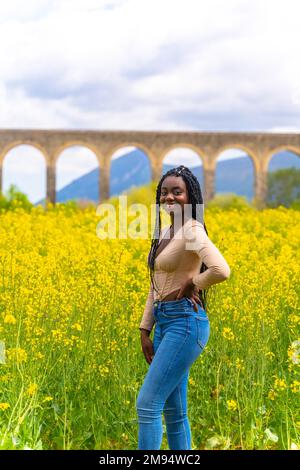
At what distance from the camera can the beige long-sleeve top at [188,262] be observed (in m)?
3.49

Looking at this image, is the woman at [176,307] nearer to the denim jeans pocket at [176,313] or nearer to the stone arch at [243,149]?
the denim jeans pocket at [176,313]

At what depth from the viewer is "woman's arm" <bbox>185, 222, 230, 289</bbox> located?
11.4 ft

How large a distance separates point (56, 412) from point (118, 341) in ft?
1.99

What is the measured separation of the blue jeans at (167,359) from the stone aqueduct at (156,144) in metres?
28.3

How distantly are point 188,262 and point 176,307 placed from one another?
0.22m

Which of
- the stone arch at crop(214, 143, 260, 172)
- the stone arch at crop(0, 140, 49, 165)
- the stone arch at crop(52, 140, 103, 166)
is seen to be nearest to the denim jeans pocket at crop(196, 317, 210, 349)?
the stone arch at crop(52, 140, 103, 166)

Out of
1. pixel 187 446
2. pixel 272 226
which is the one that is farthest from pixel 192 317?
pixel 272 226

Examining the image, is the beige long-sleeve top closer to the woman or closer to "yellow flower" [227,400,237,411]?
the woman

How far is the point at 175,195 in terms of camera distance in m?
3.66

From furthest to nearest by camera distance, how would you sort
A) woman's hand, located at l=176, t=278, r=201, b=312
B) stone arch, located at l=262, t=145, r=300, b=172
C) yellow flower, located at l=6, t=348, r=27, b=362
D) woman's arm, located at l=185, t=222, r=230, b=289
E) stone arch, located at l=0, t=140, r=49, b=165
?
stone arch, located at l=262, t=145, r=300, b=172 < stone arch, located at l=0, t=140, r=49, b=165 < yellow flower, located at l=6, t=348, r=27, b=362 < woman's hand, located at l=176, t=278, r=201, b=312 < woman's arm, located at l=185, t=222, r=230, b=289

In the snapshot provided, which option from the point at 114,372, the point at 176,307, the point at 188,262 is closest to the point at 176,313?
the point at 176,307

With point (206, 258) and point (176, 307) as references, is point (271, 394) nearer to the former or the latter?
point (176, 307)

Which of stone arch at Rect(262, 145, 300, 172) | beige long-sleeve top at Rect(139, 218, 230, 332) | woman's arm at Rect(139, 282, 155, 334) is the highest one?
stone arch at Rect(262, 145, 300, 172)

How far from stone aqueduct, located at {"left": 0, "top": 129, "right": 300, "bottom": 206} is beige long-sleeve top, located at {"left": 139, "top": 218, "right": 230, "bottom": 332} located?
92.5 feet
